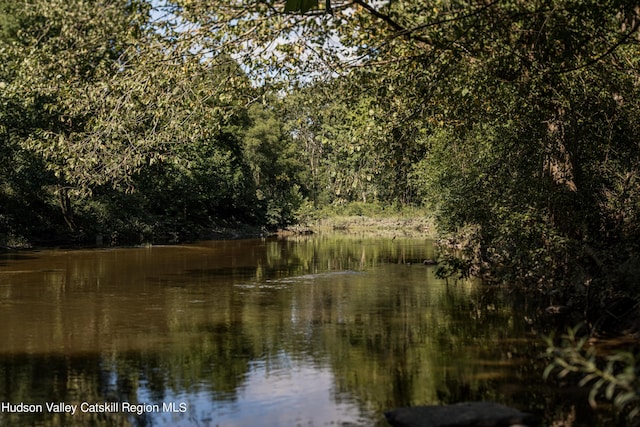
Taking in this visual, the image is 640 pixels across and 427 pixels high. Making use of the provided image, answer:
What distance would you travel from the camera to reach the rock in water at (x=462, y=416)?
758 centimetres

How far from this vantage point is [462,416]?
7.67 metres

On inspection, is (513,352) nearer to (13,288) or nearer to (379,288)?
(379,288)

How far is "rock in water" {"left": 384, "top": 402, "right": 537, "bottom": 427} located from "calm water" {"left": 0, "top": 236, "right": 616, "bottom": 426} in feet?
1.31

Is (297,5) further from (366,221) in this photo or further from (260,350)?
(366,221)

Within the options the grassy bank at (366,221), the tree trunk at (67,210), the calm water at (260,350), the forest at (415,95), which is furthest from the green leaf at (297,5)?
the grassy bank at (366,221)

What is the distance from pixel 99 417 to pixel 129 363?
270cm

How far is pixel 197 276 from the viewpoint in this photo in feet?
77.6

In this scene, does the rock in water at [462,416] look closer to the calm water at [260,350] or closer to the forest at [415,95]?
the calm water at [260,350]

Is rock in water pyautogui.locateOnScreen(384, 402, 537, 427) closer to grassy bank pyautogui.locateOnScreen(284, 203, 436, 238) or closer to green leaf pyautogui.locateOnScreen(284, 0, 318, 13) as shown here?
green leaf pyautogui.locateOnScreen(284, 0, 318, 13)

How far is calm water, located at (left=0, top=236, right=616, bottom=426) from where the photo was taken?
8914mm

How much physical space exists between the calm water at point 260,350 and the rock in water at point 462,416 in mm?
400

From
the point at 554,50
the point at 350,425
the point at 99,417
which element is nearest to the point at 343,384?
the point at 350,425

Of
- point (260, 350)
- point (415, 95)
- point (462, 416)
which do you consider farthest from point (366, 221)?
point (462, 416)

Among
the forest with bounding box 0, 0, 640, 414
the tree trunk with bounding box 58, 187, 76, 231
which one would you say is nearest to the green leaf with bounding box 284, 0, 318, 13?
the forest with bounding box 0, 0, 640, 414
